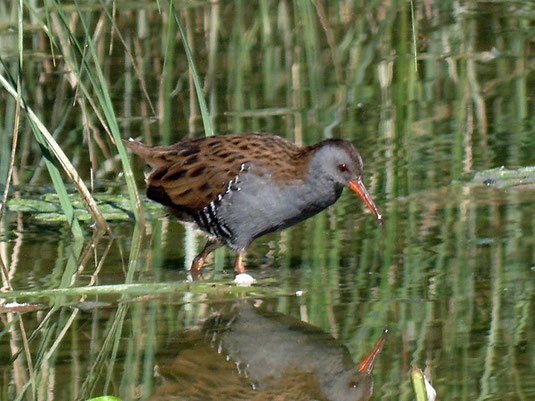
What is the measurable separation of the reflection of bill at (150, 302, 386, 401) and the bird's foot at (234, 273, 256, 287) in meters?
0.28

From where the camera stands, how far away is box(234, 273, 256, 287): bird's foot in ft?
19.2

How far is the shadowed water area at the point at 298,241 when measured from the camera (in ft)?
16.0

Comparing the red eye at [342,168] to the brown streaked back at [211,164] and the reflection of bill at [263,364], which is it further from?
the reflection of bill at [263,364]

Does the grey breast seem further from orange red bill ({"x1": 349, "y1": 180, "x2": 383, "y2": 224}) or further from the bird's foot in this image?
the bird's foot

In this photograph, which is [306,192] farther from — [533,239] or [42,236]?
[42,236]

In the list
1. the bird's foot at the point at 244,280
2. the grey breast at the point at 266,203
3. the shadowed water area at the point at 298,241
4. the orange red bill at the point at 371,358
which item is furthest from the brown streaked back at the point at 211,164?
the orange red bill at the point at 371,358

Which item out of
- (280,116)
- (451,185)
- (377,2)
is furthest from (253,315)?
(377,2)

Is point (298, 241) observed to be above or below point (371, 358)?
above

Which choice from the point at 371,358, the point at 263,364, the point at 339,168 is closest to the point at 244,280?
the point at 339,168

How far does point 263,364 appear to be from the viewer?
497 centimetres

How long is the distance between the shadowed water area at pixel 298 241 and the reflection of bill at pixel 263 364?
0.01 metres

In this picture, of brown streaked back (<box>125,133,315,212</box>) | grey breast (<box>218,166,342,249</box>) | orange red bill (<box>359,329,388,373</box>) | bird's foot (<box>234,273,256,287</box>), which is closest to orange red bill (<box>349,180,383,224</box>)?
grey breast (<box>218,166,342,249</box>)

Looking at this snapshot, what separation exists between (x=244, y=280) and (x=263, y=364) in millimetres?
967

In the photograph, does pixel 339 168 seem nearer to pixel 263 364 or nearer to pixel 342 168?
pixel 342 168
